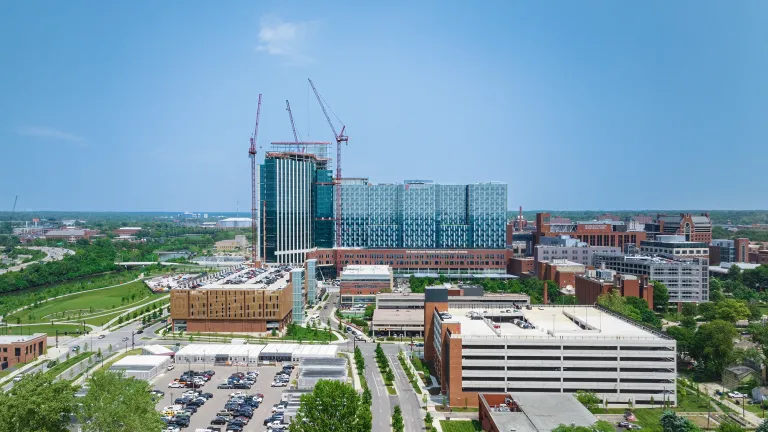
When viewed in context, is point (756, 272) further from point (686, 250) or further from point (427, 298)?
point (427, 298)

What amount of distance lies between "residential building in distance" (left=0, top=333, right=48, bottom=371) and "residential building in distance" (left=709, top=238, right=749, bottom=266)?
157 m

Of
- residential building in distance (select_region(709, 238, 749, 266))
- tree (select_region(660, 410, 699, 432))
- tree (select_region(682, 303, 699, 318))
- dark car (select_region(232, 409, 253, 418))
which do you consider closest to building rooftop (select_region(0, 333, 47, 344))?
dark car (select_region(232, 409, 253, 418))

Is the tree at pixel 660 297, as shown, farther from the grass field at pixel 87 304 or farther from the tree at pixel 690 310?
the grass field at pixel 87 304

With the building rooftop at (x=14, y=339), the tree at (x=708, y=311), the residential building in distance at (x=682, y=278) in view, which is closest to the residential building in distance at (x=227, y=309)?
the building rooftop at (x=14, y=339)

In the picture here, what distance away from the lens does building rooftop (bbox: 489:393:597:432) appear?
145 feet

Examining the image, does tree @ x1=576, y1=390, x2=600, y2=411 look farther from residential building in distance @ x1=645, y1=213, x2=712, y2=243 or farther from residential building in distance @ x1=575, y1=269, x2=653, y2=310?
residential building in distance @ x1=645, y1=213, x2=712, y2=243

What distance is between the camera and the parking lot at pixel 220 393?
5200 centimetres

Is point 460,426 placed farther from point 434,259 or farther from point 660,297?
point 434,259

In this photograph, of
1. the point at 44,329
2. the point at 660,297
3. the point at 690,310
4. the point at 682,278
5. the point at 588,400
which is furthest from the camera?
the point at 682,278

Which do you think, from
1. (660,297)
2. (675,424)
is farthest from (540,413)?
(660,297)

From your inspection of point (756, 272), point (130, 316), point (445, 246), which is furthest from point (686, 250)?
point (130, 316)

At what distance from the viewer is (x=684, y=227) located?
526 ft

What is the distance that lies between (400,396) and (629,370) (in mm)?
22352

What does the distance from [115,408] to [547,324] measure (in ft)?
142
